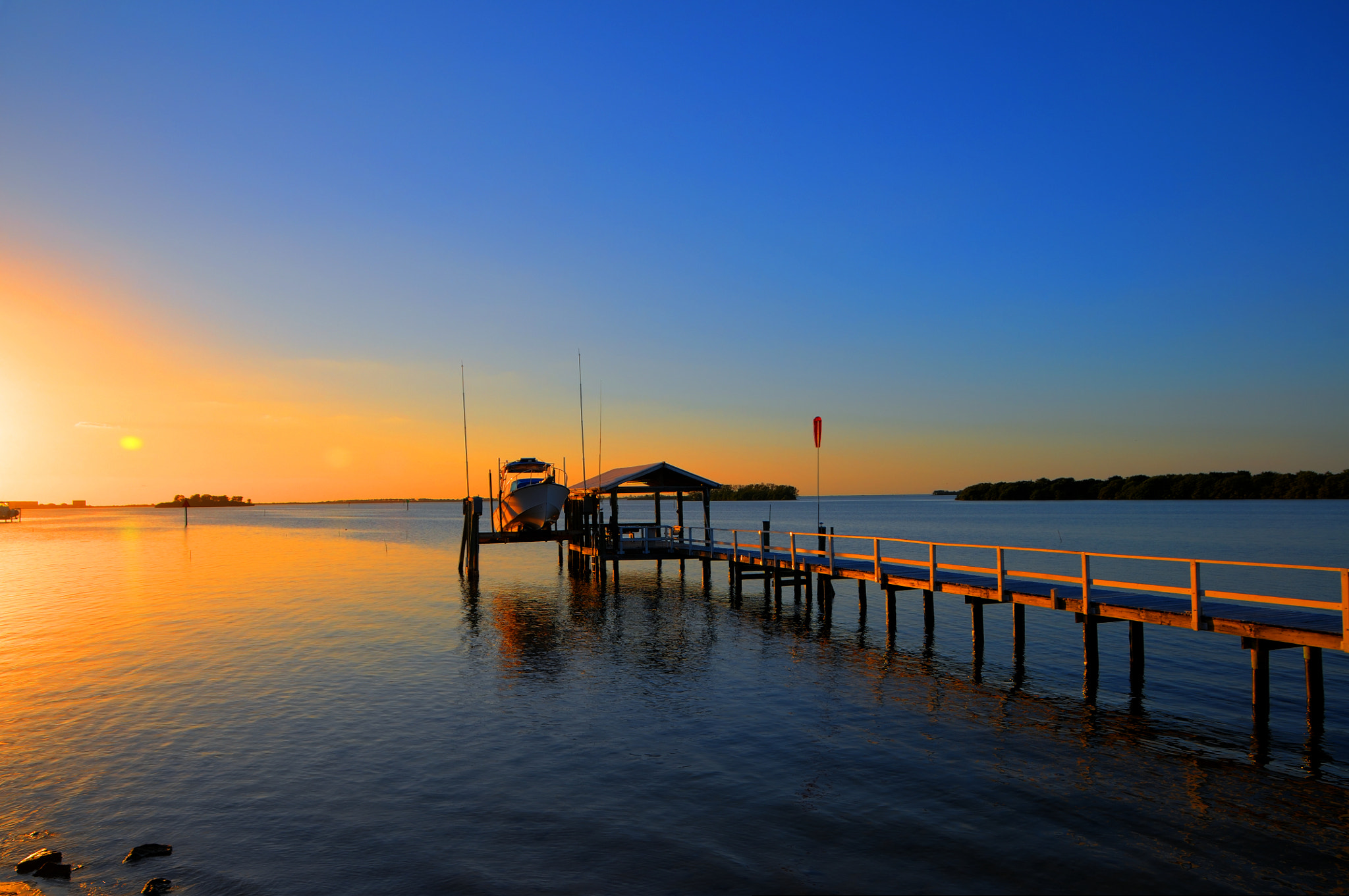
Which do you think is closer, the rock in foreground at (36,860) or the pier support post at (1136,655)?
the rock in foreground at (36,860)

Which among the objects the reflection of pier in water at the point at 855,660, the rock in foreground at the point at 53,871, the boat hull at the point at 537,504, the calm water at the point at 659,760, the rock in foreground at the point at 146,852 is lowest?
the reflection of pier in water at the point at 855,660

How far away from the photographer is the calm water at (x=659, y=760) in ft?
27.9

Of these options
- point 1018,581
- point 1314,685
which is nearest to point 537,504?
point 1018,581

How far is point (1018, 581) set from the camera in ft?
64.0

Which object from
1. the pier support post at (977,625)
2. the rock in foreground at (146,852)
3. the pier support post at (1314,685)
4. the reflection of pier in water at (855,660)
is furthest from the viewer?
the pier support post at (977,625)

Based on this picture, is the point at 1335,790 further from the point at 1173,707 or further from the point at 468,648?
the point at 468,648

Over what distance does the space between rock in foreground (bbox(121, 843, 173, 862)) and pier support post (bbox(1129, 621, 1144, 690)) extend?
16599mm

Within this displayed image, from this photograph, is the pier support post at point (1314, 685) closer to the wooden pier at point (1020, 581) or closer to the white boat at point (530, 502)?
the wooden pier at point (1020, 581)

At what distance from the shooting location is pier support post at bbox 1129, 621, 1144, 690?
16.3m

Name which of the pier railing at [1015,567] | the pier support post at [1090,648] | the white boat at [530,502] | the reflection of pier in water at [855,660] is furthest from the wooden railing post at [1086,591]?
the white boat at [530,502]

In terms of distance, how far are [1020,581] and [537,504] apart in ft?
79.6

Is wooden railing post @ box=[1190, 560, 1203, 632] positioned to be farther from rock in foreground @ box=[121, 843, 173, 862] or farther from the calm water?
rock in foreground @ box=[121, 843, 173, 862]

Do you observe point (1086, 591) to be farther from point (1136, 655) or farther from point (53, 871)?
point (53, 871)

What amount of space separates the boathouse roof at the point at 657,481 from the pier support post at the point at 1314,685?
22913 mm
